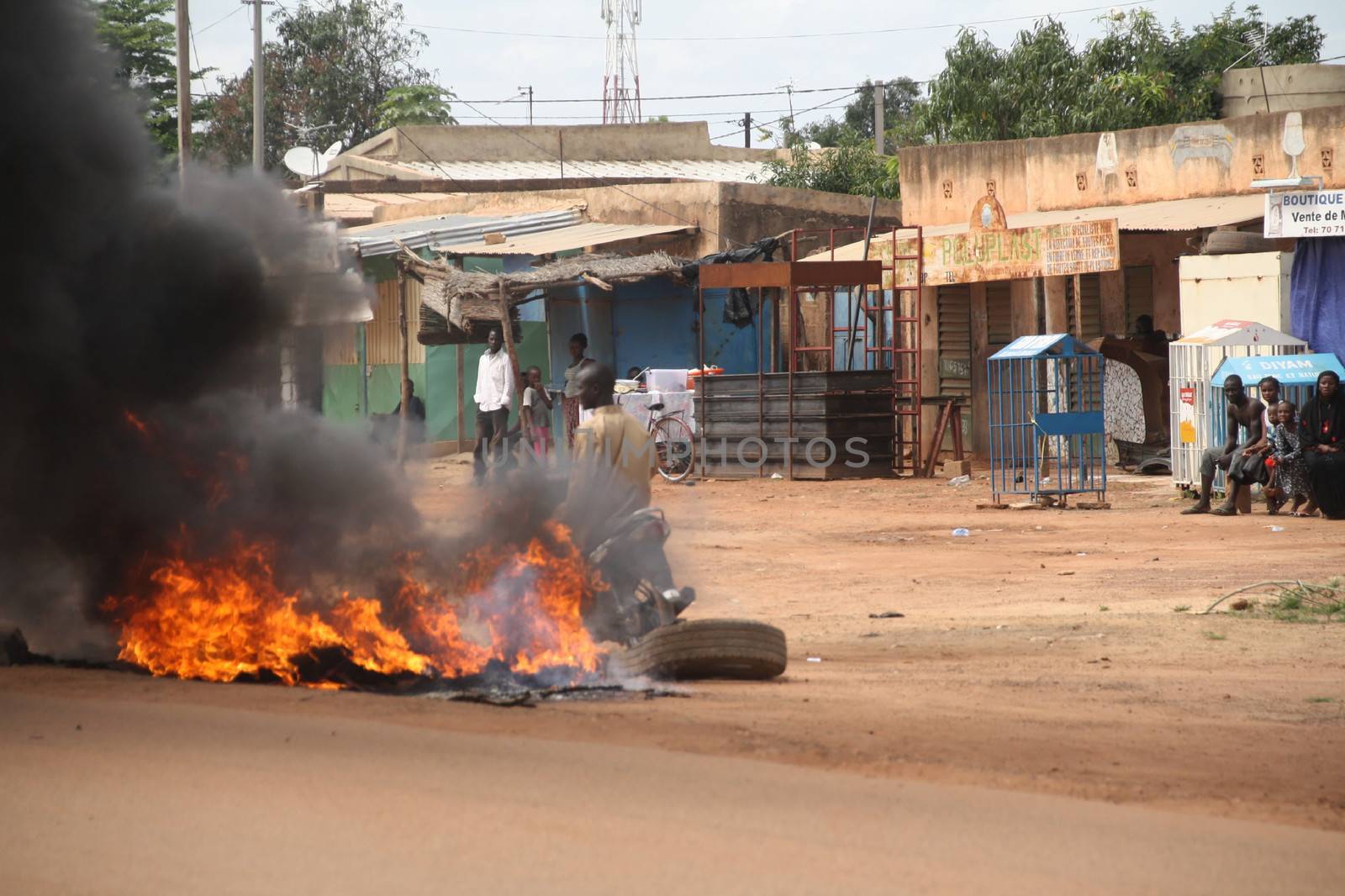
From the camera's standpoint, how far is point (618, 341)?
24500mm

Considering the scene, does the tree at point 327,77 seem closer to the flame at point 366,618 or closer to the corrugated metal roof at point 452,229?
the corrugated metal roof at point 452,229

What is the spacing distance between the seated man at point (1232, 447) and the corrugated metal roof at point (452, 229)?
1360 centimetres

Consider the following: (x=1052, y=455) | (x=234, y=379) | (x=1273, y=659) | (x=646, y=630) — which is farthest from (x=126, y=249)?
(x=1052, y=455)

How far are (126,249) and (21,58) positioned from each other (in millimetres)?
1057

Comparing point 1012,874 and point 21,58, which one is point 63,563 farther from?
point 1012,874

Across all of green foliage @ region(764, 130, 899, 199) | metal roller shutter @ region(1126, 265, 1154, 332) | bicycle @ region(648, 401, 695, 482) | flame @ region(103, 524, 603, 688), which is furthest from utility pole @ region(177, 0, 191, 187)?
flame @ region(103, 524, 603, 688)

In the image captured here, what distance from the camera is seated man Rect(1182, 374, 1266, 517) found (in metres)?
14.7

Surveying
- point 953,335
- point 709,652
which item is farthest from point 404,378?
point 709,652

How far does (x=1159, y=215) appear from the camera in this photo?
757 inches

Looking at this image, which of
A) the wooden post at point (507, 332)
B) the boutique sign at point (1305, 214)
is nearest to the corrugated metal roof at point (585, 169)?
the wooden post at point (507, 332)

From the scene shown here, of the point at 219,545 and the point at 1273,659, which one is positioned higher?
the point at 219,545

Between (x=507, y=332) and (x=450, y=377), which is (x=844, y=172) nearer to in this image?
(x=450, y=377)

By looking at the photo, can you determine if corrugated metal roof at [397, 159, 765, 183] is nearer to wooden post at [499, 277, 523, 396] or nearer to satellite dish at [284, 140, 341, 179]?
satellite dish at [284, 140, 341, 179]

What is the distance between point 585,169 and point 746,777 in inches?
1455
